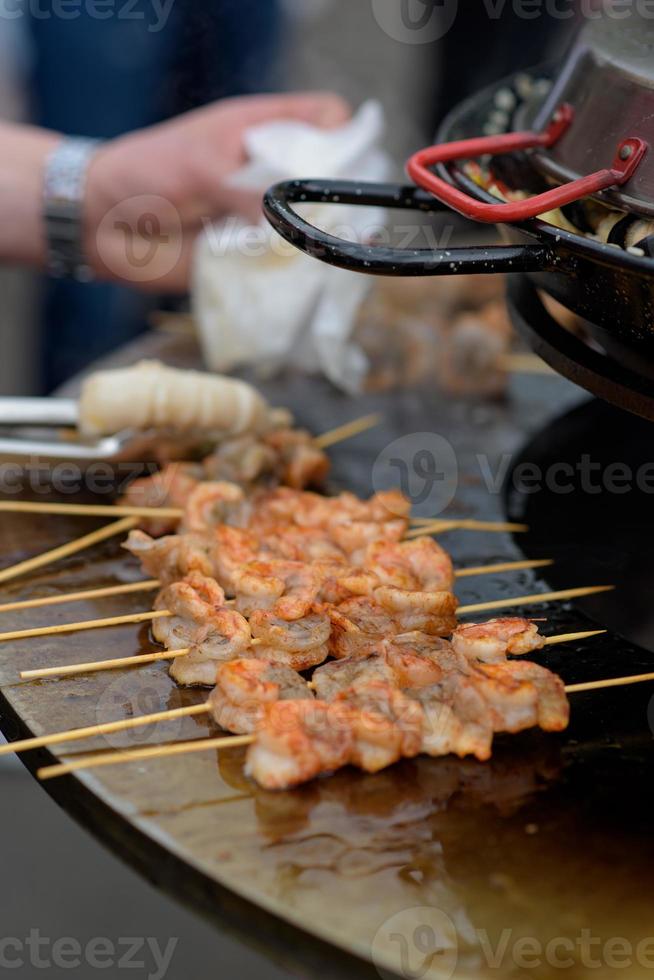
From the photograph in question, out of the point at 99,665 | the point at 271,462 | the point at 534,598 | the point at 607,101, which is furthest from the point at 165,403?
the point at 607,101

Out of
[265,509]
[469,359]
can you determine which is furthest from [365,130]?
[265,509]

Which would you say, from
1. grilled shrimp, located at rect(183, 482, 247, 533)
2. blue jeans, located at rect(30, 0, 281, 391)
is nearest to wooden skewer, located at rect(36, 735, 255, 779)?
grilled shrimp, located at rect(183, 482, 247, 533)

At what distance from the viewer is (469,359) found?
3.35 metres

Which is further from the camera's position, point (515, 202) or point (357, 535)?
point (357, 535)

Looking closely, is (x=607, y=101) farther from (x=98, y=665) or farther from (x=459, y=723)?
(x=98, y=665)

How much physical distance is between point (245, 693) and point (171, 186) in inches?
93.9

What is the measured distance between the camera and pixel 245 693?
1822mm

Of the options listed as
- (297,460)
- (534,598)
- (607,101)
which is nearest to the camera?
(607,101)

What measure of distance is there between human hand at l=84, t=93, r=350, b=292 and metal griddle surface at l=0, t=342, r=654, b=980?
6.61ft

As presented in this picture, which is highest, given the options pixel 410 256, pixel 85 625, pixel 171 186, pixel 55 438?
pixel 410 256

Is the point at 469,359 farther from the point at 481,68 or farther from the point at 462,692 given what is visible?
the point at 481,68

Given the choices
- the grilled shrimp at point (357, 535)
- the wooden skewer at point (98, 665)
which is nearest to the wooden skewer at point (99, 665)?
the wooden skewer at point (98, 665)

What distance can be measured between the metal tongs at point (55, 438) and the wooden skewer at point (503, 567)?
3.48 feet

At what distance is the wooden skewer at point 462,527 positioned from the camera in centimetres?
263
